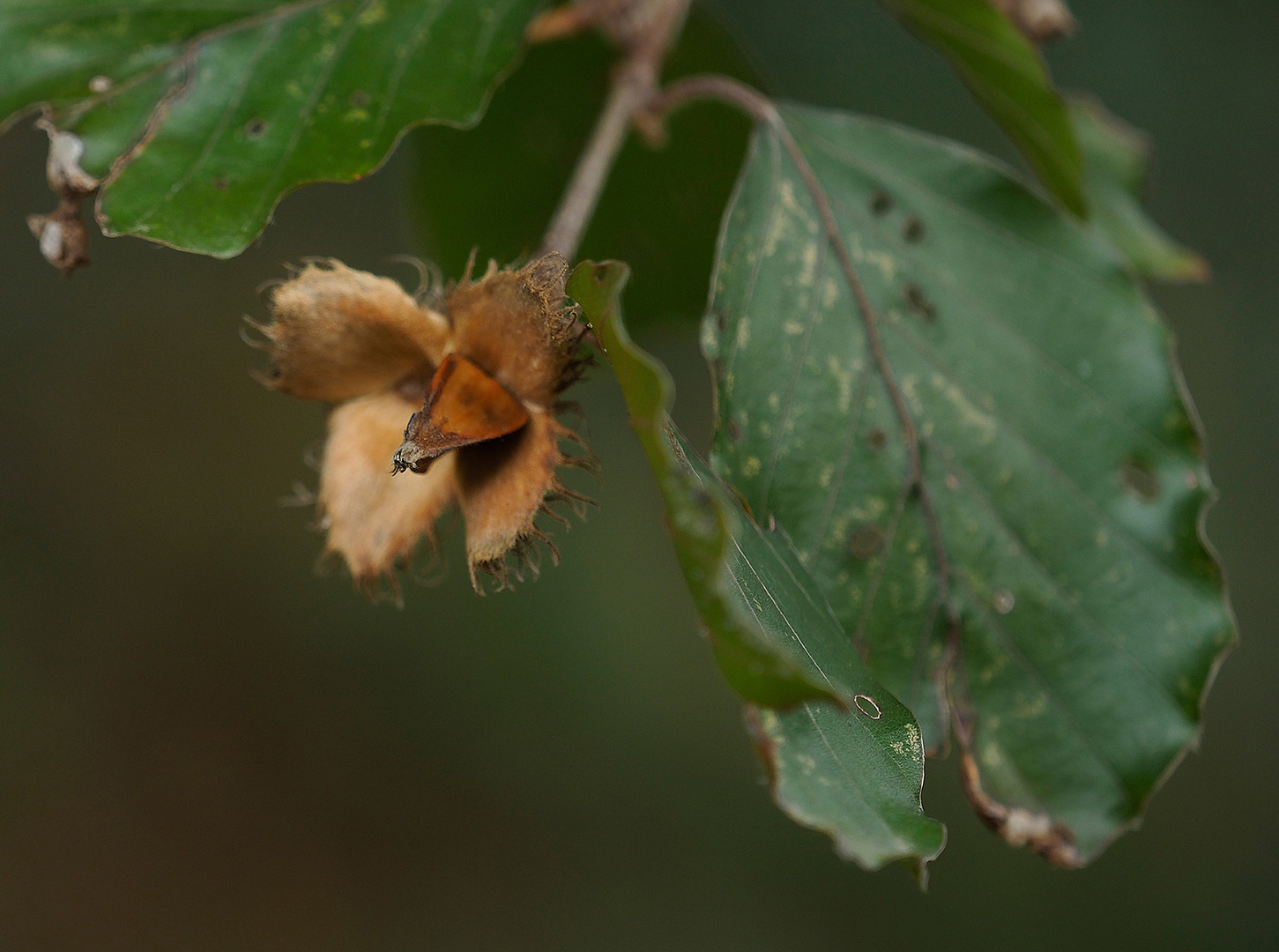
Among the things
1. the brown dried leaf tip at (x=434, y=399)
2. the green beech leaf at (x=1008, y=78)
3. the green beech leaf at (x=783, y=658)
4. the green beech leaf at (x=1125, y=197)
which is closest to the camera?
the green beech leaf at (x=783, y=658)

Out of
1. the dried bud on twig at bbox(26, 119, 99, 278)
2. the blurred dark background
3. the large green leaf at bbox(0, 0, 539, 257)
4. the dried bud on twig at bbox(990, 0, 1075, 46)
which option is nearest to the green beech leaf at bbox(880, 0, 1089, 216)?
the dried bud on twig at bbox(990, 0, 1075, 46)

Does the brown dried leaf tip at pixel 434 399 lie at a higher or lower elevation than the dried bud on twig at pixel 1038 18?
lower

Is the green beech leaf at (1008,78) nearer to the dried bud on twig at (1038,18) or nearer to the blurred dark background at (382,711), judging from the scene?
the dried bud on twig at (1038,18)

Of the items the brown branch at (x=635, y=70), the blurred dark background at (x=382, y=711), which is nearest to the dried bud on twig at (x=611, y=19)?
the brown branch at (x=635, y=70)

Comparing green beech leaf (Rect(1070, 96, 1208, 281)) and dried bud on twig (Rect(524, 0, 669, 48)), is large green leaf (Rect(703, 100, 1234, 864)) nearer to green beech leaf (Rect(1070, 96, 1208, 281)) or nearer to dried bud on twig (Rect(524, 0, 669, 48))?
dried bud on twig (Rect(524, 0, 669, 48))

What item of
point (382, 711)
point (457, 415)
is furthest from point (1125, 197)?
point (382, 711)

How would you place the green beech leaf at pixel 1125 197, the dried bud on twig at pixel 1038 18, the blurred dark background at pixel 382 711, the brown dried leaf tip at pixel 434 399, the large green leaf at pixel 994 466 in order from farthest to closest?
the blurred dark background at pixel 382 711
the green beech leaf at pixel 1125 197
the dried bud on twig at pixel 1038 18
the large green leaf at pixel 994 466
the brown dried leaf tip at pixel 434 399
